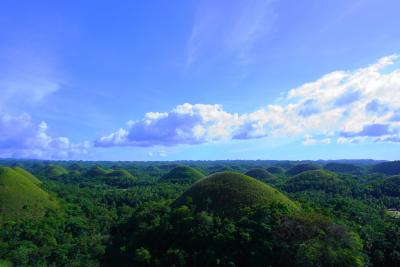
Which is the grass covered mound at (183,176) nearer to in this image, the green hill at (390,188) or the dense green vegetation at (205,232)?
the dense green vegetation at (205,232)

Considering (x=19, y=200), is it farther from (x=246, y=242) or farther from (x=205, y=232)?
(x=246, y=242)

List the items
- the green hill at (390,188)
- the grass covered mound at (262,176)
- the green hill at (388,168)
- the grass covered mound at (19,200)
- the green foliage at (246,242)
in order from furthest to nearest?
1. the green hill at (388,168)
2. the grass covered mound at (262,176)
3. the green hill at (390,188)
4. the grass covered mound at (19,200)
5. the green foliage at (246,242)

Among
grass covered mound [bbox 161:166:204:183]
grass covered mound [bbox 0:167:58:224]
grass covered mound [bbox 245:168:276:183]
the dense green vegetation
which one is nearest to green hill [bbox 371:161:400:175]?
grass covered mound [bbox 245:168:276:183]

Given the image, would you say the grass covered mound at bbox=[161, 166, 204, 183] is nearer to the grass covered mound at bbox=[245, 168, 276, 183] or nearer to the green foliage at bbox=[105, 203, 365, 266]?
the grass covered mound at bbox=[245, 168, 276, 183]

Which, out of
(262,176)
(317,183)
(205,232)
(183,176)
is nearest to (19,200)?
(205,232)

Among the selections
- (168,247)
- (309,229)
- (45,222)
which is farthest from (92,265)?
(309,229)

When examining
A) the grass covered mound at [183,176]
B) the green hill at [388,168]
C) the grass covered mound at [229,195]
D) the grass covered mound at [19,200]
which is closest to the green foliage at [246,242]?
the grass covered mound at [229,195]

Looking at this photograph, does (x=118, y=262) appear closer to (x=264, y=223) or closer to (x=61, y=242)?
(x=61, y=242)
